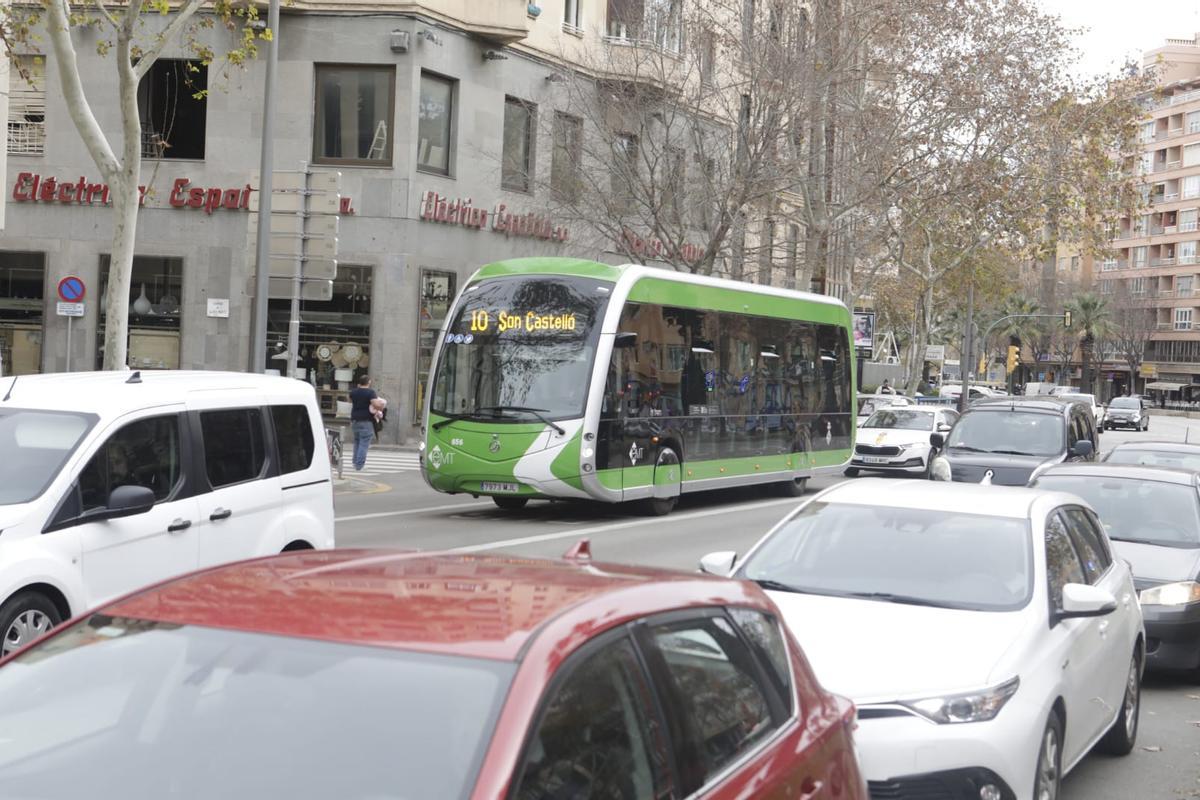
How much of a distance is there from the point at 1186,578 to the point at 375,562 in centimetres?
775

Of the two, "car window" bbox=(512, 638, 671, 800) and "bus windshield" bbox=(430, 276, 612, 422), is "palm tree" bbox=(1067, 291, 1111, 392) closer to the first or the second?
"bus windshield" bbox=(430, 276, 612, 422)

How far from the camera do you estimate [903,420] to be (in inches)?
1218

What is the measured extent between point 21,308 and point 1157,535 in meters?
28.5

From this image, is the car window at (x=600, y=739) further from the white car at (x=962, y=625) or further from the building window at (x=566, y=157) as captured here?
the building window at (x=566, y=157)

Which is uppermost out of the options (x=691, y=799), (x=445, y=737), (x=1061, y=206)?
(x=1061, y=206)

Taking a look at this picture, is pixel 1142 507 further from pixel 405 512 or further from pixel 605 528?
pixel 405 512

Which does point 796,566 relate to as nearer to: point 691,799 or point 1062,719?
point 1062,719

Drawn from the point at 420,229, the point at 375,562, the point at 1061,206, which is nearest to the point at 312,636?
the point at 375,562

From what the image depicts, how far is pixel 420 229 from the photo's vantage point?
32938mm

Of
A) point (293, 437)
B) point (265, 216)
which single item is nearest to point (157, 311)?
point (265, 216)

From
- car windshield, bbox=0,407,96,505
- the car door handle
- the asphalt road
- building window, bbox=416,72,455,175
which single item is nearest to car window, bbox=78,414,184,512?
car windshield, bbox=0,407,96,505

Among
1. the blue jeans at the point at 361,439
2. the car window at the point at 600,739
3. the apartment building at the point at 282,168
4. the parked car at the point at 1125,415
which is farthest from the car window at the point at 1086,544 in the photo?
the parked car at the point at 1125,415

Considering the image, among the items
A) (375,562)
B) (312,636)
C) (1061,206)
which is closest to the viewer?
(312,636)

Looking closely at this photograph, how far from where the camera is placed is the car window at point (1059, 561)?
273 inches
